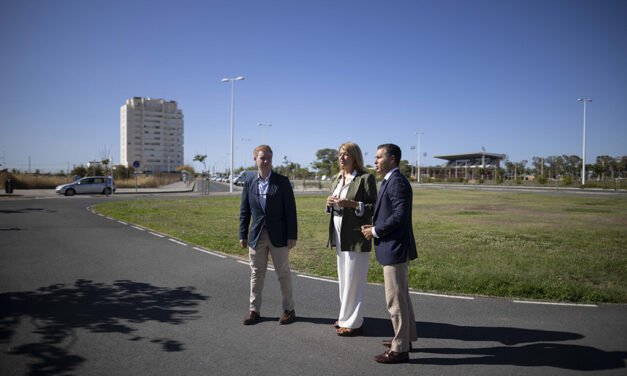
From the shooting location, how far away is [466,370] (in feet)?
11.8

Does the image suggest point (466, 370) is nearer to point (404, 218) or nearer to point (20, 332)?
point (404, 218)

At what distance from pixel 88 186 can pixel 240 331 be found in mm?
31977

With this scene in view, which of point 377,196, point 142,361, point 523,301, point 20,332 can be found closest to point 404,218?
point 377,196

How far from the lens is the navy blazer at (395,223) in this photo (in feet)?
12.4

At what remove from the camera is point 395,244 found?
12.6ft

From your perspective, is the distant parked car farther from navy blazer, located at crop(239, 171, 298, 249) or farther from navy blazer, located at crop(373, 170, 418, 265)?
navy blazer, located at crop(373, 170, 418, 265)

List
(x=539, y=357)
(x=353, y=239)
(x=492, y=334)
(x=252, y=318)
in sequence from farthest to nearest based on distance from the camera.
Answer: (x=252, y=318)
(x=492, y=334)
(x=353, y=239)
(x=539, y=357)

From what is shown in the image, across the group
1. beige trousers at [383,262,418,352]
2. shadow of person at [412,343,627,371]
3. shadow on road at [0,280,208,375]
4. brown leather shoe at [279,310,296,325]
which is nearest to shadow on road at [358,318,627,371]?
shadow of person at [412,343,627,371]

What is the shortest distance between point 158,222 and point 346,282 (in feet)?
37.6

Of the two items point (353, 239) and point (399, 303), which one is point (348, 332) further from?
point (353, 239)

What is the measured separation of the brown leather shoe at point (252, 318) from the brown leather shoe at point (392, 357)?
1.63 m

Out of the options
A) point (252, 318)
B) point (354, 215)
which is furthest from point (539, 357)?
point (252, 318)

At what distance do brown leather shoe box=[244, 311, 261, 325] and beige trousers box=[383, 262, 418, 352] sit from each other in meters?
1.75

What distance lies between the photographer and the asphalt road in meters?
3.64
